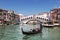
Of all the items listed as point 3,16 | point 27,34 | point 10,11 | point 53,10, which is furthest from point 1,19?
point 27,34

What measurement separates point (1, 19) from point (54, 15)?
5927 millimetres

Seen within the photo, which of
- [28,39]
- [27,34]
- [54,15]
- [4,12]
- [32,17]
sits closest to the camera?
[28,39]

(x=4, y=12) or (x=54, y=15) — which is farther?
(x=4, y=12)

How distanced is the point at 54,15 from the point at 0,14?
6.45m

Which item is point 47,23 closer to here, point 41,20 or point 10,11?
point 41,20

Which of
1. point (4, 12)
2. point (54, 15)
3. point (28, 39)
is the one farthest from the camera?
point (4, 12)

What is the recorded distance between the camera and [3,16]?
73.3 ft

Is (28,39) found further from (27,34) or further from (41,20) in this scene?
(41,20)

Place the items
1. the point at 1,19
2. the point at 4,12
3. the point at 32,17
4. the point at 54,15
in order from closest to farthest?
the point at 32,17 → the point at 54,15 → the point at 1,19 → the point at 4,12

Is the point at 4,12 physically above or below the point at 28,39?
above

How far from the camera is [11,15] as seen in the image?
2353 cm

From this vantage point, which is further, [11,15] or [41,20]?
[11,15]

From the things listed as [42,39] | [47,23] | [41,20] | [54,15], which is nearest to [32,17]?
[41,20]

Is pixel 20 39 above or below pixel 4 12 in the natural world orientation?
below
